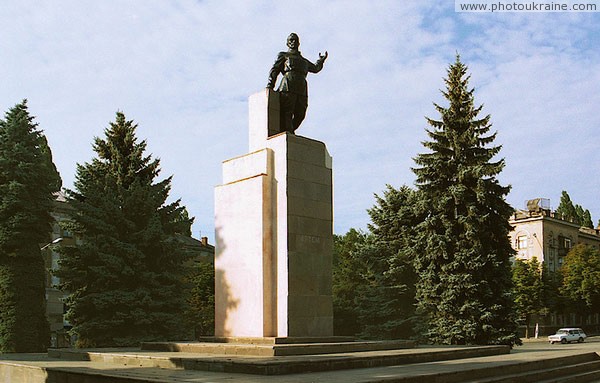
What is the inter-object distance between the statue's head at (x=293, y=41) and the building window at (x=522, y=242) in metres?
54.0

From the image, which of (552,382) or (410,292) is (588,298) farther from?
(552,382)

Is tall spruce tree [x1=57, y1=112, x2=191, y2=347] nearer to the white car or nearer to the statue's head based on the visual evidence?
the statue's head

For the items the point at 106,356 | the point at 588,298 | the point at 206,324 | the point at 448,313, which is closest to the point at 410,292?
the point at 448,313

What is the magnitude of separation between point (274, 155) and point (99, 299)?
10.5 metres

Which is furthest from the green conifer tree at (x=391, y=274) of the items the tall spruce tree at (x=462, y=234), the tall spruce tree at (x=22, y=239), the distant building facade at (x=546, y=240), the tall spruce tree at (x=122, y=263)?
the distant building facade at (x=546, y=240)

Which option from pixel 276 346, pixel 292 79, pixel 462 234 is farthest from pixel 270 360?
pixel 462 234

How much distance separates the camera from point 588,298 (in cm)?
5338

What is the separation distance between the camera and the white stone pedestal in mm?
12227

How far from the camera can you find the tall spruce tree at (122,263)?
20.6 m

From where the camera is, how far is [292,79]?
1352 cm

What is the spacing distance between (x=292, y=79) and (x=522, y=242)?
178ft

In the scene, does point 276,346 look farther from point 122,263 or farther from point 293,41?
point 122,263

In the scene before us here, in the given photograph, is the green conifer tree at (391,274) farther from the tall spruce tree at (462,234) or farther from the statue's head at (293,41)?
the statue's head at (293,41)

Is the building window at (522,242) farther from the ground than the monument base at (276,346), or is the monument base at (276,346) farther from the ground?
the building window at (522,242)
